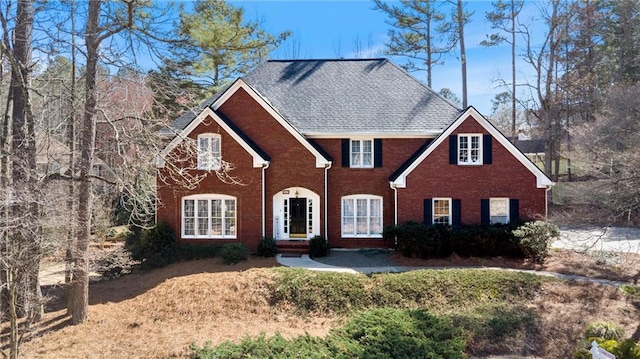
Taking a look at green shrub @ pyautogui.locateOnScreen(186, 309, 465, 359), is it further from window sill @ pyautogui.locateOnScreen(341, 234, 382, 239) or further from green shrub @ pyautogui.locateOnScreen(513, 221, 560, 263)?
window sill @ pyautogui.locateOnScreen(341, 234, 382, 239)

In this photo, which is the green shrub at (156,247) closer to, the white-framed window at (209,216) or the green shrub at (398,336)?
the white-framed window at (209,216)

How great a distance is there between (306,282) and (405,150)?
8846 millimetres

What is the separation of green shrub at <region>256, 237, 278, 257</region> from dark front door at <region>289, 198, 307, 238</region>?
177 centimetres

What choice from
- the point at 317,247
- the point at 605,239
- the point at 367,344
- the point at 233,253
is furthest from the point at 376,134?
the point at 605,239

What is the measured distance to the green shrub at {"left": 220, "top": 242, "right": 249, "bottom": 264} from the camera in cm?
1548

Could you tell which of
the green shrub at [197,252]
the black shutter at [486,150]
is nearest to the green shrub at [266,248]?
the green shrub at [197,252]

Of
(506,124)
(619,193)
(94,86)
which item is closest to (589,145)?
(619,193)

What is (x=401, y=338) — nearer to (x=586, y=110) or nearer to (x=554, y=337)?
(x=554, y=337)

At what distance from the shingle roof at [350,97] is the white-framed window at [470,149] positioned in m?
1.30

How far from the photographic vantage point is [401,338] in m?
8.73

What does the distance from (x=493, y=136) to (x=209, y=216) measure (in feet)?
43.2

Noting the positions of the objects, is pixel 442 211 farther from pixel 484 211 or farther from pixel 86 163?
pixel 86 163

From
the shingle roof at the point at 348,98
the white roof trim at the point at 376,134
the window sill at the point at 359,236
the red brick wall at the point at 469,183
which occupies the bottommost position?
the window sill at the point at 359,236

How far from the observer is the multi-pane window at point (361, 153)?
61.8ft
